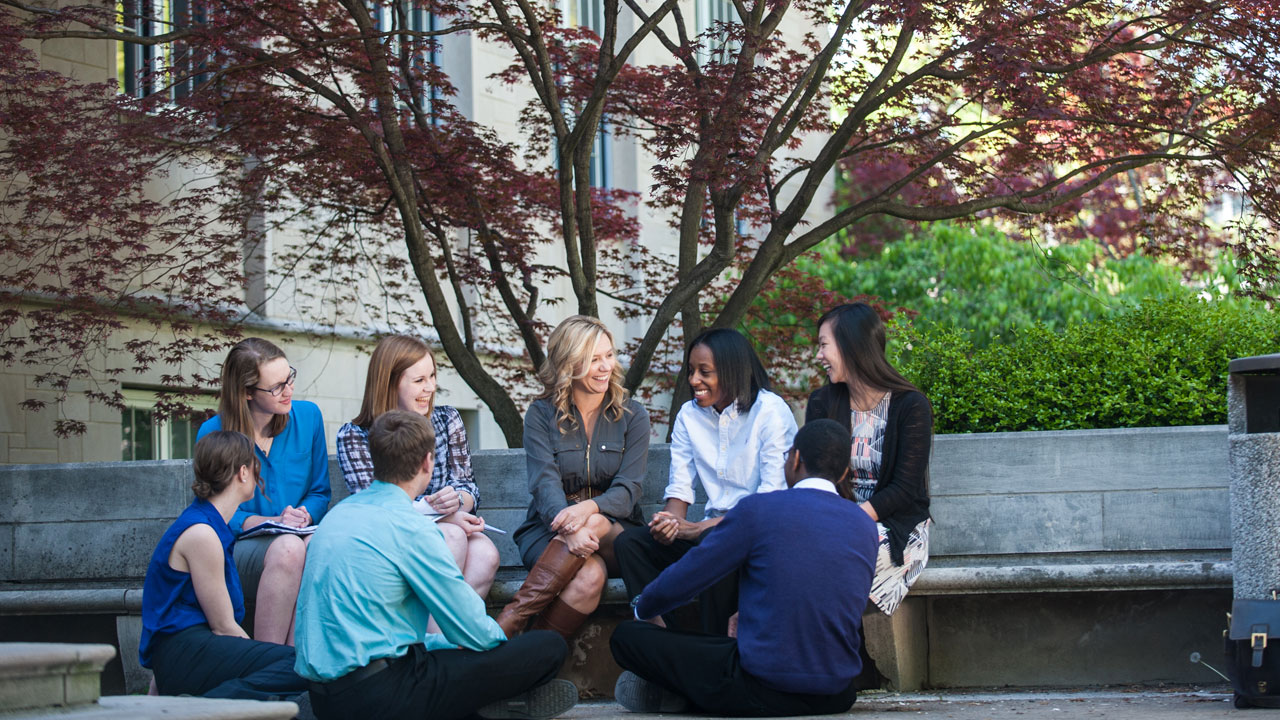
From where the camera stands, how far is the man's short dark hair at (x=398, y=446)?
512 centimetres

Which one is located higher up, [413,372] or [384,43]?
[384,43]

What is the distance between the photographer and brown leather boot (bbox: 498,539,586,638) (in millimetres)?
6148

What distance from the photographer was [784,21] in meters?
19.2

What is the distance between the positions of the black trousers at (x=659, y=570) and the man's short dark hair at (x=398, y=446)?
1435 millimetres

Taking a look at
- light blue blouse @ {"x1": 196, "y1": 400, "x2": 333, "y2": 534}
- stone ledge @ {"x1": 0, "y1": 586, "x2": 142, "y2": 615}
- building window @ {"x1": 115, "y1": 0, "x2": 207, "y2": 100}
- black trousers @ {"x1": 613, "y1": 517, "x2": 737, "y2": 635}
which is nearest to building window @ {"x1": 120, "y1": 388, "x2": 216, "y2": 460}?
building window @ {"x1": 115, "y1": 0, "x2": 207, "y2": 100}

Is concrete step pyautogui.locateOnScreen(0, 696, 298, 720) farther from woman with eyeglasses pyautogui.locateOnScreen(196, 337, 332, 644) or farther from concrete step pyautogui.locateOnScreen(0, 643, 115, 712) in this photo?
woman with eyeglasses pyautogui.locateOnScreen(196, 337, 332, 644)

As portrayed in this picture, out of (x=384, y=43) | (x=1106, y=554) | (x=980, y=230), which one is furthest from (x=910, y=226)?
(x=1106, y=554)

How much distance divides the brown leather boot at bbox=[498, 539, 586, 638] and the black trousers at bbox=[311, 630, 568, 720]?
733 mm

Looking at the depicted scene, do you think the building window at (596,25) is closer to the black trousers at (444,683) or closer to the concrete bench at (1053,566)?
the concrete bench at (1053,566)

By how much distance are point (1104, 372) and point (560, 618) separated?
10.6ft

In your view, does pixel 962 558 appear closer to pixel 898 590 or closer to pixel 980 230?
pixel 898 590

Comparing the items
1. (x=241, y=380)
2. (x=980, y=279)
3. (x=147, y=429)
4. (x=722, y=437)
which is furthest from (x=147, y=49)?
(x=980, y=279)

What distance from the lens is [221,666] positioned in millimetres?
5453

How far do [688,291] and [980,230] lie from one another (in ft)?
37.7
